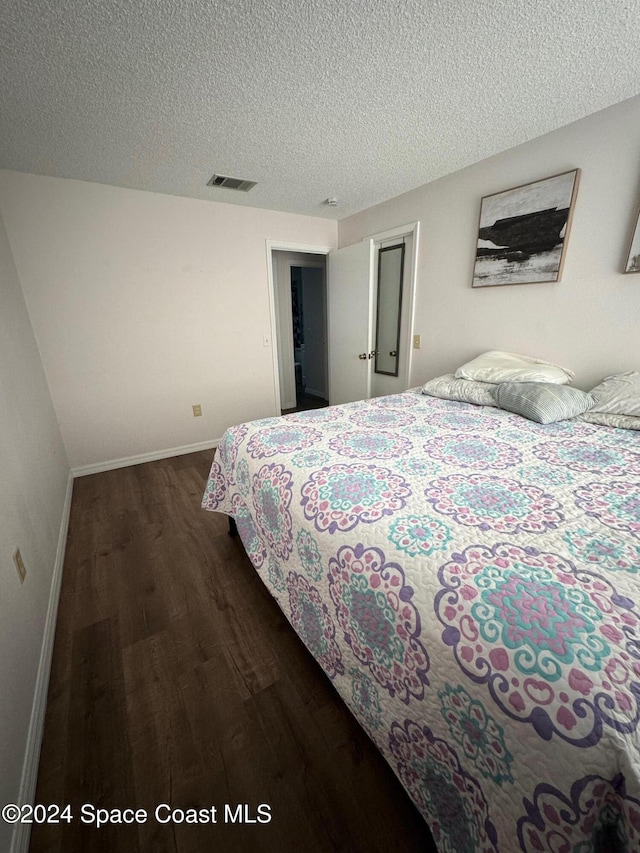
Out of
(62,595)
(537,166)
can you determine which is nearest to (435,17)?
(537,166)

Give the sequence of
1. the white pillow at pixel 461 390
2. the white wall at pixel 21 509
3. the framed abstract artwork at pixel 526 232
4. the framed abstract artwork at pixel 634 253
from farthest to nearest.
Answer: the white pillow at pixel 461 390 → the framed abstract artwork at pixel 526 232 → the framed abstract artwork at pixel 634 253 → the white wall at pixel 21 509

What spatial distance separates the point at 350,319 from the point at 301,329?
2.55m

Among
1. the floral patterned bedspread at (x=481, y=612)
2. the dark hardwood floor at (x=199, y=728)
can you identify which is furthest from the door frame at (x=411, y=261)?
the dark hardwood floor at (x=199, y=728)

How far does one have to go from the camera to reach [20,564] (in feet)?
4.11

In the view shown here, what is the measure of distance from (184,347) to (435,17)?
8.67ft

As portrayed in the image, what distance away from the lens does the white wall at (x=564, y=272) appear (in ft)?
5.85

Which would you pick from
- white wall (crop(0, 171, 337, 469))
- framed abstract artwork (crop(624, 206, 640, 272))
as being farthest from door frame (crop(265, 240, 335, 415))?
framed abstract artwork (crop(624, 206, 640, 272))

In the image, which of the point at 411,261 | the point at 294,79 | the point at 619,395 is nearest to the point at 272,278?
the point at 411,261

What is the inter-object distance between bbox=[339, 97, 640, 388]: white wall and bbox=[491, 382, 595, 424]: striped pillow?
389 mm

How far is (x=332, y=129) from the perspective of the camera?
6.15 ft

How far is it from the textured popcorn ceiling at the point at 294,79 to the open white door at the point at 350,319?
1016 mm

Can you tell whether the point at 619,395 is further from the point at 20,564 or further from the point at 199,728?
the point at 20,564

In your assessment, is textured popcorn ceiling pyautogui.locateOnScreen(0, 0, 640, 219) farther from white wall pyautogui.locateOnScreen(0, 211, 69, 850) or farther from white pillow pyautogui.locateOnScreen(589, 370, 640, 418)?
white pillow pyautogui.locateOnScreen(589, 370, 640, 418)

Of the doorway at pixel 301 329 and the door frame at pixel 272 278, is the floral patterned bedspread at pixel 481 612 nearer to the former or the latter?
the door frame at pixel 272 278
